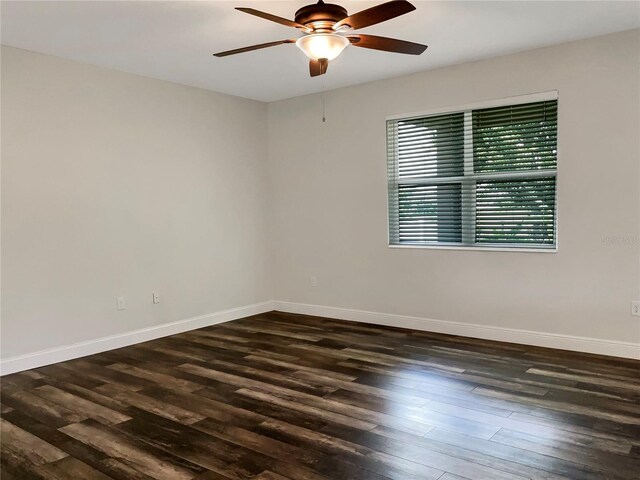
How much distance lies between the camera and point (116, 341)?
14.9 feet

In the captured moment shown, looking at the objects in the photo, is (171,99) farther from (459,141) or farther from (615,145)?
(615,145)

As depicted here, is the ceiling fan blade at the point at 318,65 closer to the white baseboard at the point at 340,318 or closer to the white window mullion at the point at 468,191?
the white window mullion at the point at 468,191

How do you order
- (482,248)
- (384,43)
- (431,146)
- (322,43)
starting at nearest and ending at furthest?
(322,43) → (384,43) → (482,248) → (431,146)

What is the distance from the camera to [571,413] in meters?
2.89

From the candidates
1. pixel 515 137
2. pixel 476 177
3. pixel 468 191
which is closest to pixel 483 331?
pixel 468 191

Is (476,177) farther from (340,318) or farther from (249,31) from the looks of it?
(249,31)

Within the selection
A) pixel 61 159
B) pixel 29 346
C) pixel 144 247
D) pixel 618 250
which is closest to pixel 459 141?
pixel 618 250

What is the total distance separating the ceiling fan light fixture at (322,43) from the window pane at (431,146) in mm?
2149

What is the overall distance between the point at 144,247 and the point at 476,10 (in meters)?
3.44

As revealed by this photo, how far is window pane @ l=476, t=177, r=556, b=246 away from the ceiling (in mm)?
1131

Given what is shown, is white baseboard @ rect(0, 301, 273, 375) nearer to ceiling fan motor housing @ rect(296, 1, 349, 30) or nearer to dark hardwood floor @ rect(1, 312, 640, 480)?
dark hardwood floor @ rect(1, 312, 640, 480)

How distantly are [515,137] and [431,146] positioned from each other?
0.79 meters

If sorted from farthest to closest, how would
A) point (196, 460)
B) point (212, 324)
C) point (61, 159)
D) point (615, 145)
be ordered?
point (212, 324)
point (61, 159)
point (615, 145)
point (196, 460)

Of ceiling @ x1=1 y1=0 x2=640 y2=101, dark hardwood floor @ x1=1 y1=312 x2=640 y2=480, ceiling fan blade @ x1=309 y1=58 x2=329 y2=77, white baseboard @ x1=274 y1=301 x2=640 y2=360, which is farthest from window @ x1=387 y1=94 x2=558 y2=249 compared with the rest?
ceiling fan blade @ x1=309 y1=58 x2=329 y2=77
